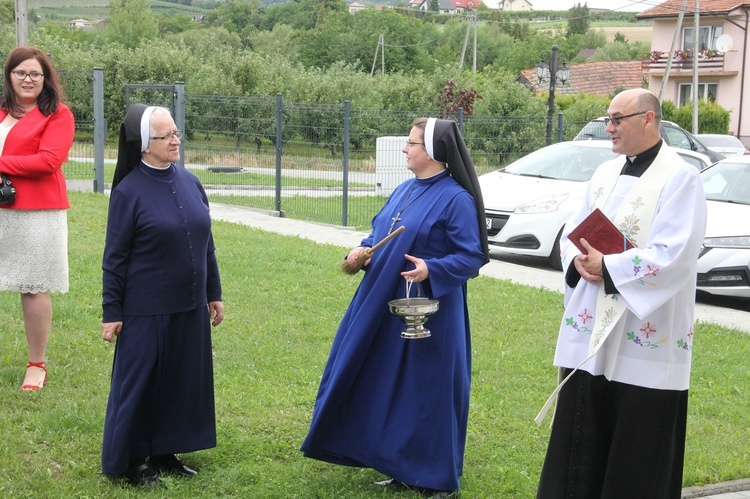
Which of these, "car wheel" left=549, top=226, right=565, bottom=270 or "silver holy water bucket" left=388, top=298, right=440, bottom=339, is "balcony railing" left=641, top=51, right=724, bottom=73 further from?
"silver holy water bucket" left=388, top=298, right=440, bottom=339

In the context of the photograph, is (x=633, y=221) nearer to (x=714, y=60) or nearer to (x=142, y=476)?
(x=142, y=476)

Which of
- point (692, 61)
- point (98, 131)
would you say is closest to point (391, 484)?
point (98, 131)

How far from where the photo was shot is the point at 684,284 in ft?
14.3

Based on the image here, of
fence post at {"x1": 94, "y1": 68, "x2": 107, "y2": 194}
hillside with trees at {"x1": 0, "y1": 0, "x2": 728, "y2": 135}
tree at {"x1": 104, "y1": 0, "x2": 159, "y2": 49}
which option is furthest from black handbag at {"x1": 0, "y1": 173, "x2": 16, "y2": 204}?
tree at {"x1": 104, "y1": 0, "x2": 159, "y2": 49}

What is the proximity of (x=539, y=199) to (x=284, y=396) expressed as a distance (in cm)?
743

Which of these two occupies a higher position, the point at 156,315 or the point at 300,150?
the point at 300,150

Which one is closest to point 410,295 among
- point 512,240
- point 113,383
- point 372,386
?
point 372,386

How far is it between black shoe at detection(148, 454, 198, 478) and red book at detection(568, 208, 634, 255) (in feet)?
8.38

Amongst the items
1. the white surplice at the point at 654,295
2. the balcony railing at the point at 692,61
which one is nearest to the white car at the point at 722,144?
the balcony railing at the point at 692,61

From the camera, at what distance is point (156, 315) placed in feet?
17.0

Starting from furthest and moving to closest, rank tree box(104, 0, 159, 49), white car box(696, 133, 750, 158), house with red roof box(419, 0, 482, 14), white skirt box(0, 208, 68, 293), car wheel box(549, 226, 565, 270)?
house with red roof box(419, 0, 482, 14), tree box(104, 0, 159, 49), white car box(696, 133, 750, 158), car wheel box(549, 226, 565, 270), white skirt box(0, 208, 68, 293)

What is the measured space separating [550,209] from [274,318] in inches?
214

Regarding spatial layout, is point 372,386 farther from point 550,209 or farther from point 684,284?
point 550,209

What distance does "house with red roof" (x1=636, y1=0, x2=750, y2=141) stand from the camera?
57.5m
